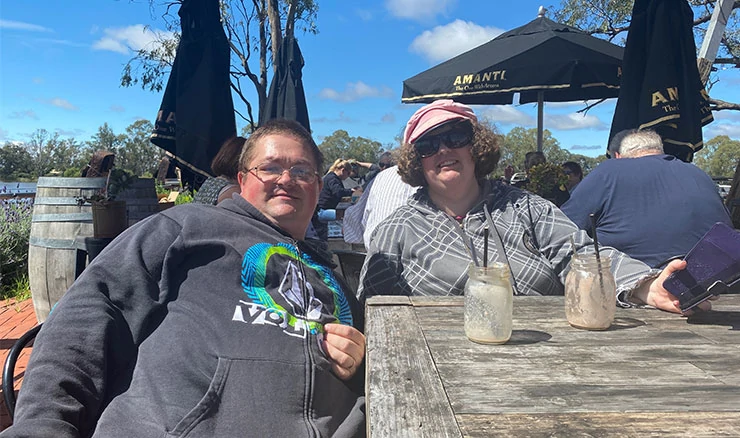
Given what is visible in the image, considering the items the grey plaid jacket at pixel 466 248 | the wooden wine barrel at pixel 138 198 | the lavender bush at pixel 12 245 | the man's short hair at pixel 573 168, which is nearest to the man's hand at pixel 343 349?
the grey plaid jacket at pixel 466 248

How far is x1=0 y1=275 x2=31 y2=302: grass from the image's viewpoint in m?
4.66

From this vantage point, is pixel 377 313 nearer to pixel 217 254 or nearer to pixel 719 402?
pixel 217 254

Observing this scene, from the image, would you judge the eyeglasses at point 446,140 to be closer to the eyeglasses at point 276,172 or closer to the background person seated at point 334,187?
the eyeglasses at point 276,172

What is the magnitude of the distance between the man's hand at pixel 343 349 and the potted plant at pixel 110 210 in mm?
1910

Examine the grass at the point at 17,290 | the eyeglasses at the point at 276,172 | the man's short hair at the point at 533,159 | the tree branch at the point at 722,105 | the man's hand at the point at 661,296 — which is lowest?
the grass at the point at 17,290

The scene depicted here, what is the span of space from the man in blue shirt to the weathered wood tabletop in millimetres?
1188

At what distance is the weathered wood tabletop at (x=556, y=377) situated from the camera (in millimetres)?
776

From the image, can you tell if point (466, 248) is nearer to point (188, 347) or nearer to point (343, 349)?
point (343, 349)

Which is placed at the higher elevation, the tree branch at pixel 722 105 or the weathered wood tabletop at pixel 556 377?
the tree branch at pixel 722 105

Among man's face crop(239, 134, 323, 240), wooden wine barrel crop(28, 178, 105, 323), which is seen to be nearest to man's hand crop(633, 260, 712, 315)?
man's face crop(239, 134, 323, 240)

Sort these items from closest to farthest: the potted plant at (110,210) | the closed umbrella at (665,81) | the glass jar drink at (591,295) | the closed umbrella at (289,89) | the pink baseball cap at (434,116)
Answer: the glass jar drink at (591,295), the pink baseball cap at (434,116), the potted plant at (110,210), the closed umbrella at (665,81), the closed umbrella at (289,89)

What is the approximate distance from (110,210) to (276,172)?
157cm

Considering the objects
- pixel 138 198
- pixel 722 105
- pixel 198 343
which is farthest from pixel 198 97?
pixel 722 105

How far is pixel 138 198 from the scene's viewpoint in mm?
3184
